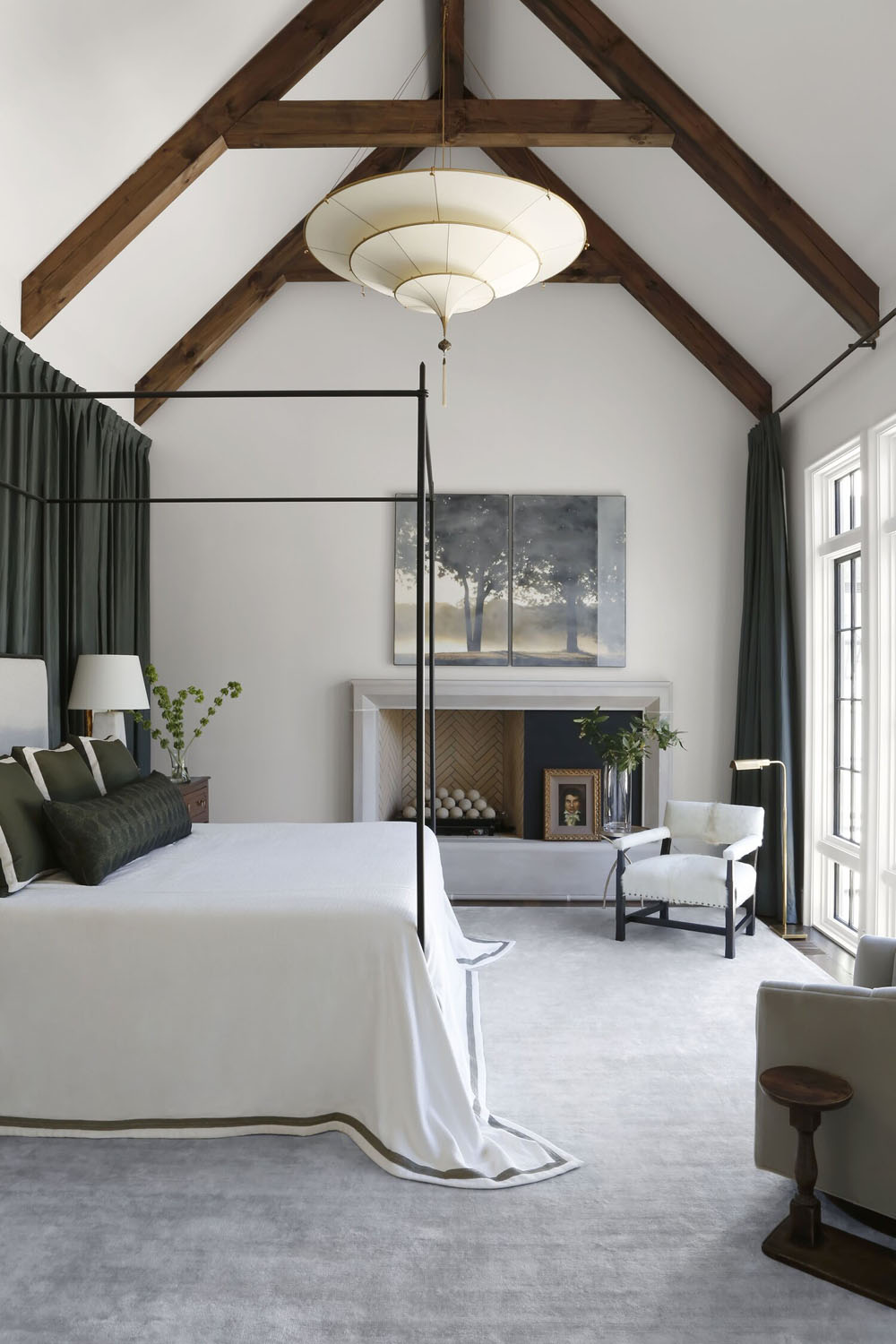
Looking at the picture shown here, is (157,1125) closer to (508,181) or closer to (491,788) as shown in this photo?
(508,181)

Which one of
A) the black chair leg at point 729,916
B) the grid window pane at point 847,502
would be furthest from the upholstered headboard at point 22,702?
the grid window pane at point 847,502

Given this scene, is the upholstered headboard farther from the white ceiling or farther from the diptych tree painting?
the diptych tree painting

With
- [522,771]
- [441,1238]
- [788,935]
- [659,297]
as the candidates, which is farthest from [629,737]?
[441,1238]

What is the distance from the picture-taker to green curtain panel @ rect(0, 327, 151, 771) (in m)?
4.23

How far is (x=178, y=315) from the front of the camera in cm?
561

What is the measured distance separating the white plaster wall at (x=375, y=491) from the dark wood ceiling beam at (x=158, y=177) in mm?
1865

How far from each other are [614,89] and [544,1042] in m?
4.08

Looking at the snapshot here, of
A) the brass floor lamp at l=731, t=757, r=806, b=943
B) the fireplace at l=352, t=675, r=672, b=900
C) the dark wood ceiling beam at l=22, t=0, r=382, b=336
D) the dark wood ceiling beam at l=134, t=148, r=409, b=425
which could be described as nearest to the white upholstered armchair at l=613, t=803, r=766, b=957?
the brass floor lamp at l=731, t=757, r=806, b=943

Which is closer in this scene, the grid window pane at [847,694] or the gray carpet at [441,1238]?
the gray carpet at [441,1238]

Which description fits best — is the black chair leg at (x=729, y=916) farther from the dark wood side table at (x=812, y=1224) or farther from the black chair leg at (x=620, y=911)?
the dark wood side table at (x=812, y=1224)

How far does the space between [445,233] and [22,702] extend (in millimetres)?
2495

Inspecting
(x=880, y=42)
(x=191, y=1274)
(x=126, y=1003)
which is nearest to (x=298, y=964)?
(x=126, y=1003)

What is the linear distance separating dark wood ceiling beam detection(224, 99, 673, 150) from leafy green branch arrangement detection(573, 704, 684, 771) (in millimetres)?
2944

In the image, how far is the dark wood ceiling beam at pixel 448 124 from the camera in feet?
14.1
